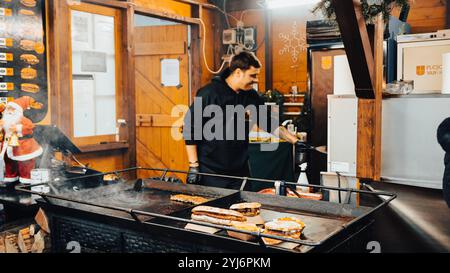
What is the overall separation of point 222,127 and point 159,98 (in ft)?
9.59

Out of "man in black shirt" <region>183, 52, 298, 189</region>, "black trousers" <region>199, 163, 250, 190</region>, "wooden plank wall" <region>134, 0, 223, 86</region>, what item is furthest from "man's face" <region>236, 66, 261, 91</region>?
"wooden plank wall" <region>134, 0, 223, 86</region>

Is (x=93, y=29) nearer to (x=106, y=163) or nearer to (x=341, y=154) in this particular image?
(x=106, y=163)

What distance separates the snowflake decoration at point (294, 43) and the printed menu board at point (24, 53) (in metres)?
3.74

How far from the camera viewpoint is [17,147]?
10.5 ft

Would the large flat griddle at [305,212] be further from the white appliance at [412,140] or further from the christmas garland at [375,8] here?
the christmas garland at [375,8]

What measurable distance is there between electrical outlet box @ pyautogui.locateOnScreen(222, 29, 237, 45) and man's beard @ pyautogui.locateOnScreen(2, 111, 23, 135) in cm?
443

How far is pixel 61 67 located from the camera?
4.52 metres

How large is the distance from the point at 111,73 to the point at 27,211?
2.75 metres

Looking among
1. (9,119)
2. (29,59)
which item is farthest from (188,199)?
(29,59)

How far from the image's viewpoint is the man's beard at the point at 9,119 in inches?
124

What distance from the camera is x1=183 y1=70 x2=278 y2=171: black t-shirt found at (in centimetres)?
356

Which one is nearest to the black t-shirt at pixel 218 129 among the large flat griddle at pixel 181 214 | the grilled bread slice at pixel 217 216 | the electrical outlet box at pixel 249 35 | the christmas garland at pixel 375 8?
the large flat griddle at pixel 181 214

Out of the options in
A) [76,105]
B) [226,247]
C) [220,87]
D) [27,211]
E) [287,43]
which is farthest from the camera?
[287,43]
